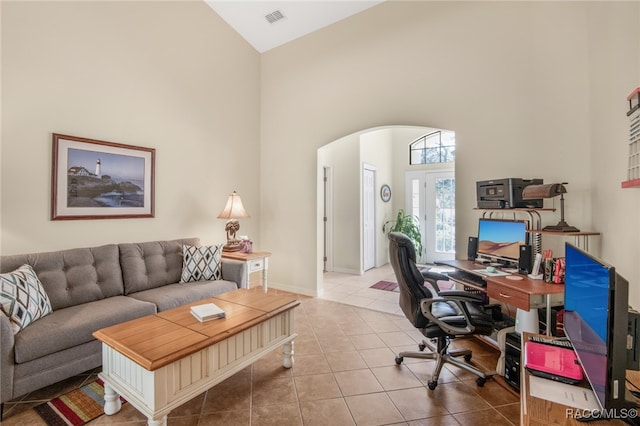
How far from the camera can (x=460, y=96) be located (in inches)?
127

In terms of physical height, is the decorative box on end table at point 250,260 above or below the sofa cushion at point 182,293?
above

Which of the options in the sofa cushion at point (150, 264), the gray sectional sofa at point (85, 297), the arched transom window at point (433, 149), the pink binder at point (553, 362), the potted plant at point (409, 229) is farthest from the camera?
the arched transom window at point (433, 149)

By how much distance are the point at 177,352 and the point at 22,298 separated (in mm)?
1350

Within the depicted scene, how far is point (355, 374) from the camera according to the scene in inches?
91.7

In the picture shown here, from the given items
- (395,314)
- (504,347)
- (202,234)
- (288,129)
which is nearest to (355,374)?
(504,347)

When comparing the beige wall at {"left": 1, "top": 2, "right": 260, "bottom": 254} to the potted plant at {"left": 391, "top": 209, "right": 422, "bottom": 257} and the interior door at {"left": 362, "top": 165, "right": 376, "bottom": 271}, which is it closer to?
the interior door at {"left": 362, "top": 165, "right": 376, "bottom": 271}

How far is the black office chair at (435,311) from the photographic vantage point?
208 cm

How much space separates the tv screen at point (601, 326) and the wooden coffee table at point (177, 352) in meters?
1.73

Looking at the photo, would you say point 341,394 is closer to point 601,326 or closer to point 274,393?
point 274,393

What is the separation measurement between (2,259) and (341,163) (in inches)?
187

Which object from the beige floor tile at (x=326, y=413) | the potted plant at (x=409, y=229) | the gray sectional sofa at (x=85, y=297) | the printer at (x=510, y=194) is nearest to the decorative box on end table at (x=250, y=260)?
the gray sectional sofa at (x=85, y=297)

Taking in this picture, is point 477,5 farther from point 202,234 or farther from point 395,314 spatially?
point 202,234

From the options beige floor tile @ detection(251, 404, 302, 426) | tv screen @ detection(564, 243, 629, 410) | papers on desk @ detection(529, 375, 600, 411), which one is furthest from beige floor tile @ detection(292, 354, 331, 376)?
tv screen @ detection(564, 243, 629, 410)

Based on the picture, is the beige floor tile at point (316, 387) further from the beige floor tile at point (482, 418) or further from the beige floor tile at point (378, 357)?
the beige floor tile at point (482, 418)
